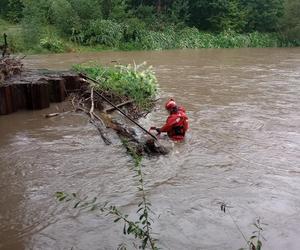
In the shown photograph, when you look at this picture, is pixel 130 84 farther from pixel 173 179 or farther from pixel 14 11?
pixel 14 11

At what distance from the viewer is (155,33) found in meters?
35.5

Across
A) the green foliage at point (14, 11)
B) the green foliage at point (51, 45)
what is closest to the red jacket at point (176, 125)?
the green foliage at point (51, 45)

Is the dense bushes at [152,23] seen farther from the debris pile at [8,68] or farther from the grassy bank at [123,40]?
the debris pile at [8,68]

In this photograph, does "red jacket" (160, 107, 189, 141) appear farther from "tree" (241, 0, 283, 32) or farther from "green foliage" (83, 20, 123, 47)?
"tree" (241, 0, 283, 32)

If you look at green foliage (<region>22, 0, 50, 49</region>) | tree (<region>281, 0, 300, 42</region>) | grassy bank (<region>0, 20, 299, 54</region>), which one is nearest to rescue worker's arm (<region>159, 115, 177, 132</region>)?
grassy bank (<region>0, 20, 299, 54</region>)

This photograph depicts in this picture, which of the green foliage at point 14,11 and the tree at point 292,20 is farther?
the tree at point 292,20

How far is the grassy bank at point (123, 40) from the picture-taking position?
29047 mm

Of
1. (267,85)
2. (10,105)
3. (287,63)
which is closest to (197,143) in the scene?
(10,105)

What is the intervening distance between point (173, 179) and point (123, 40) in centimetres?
2712

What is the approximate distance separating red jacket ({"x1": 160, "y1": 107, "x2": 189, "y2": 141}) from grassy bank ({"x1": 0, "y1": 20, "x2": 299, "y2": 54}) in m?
18.7

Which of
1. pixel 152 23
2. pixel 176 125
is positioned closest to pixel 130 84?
pixel 176 125

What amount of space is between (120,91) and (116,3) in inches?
925

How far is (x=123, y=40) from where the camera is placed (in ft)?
111

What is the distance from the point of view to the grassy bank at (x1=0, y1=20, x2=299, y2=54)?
29.0 m
